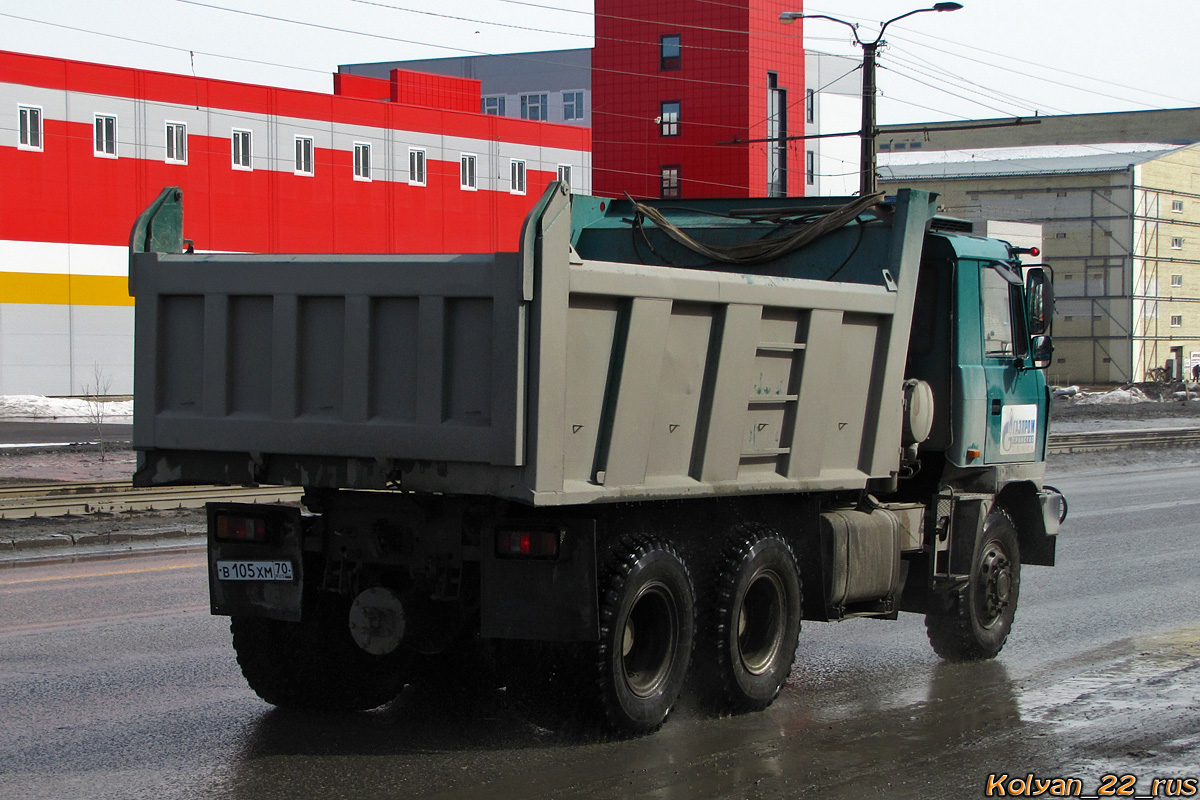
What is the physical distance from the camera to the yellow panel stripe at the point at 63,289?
143 feet

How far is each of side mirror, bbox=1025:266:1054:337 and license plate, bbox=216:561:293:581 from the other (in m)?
5.20

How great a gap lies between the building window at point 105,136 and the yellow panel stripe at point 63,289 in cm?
387

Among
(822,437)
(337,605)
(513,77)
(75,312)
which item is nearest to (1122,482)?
(822,437)

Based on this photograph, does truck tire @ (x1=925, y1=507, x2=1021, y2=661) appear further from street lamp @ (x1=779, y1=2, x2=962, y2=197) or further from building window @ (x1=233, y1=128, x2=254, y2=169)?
building window @ (x1=233, y1=128, x2=254, y2=169)

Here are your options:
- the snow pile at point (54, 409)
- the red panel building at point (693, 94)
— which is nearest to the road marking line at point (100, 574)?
the snow pile at point (54, 409)

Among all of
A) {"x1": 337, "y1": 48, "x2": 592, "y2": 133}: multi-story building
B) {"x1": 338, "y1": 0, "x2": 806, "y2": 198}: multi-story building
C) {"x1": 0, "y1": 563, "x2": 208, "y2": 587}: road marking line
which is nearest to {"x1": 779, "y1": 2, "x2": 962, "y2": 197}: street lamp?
{"x1": 0, "y1": 563, "x2": 208, "y2": 587}: road marking line

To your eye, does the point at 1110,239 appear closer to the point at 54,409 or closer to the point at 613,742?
the point at 54,409

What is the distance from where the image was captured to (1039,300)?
946 cm

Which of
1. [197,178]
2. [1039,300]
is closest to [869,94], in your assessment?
[1039,300]

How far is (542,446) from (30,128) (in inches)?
1638

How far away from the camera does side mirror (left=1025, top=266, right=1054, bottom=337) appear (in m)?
9.38

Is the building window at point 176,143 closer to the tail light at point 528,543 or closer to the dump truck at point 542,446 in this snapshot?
the dump truck at point 542,446

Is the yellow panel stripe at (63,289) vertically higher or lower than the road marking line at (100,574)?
higher

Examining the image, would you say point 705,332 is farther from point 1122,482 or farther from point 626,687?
point 1122,482
